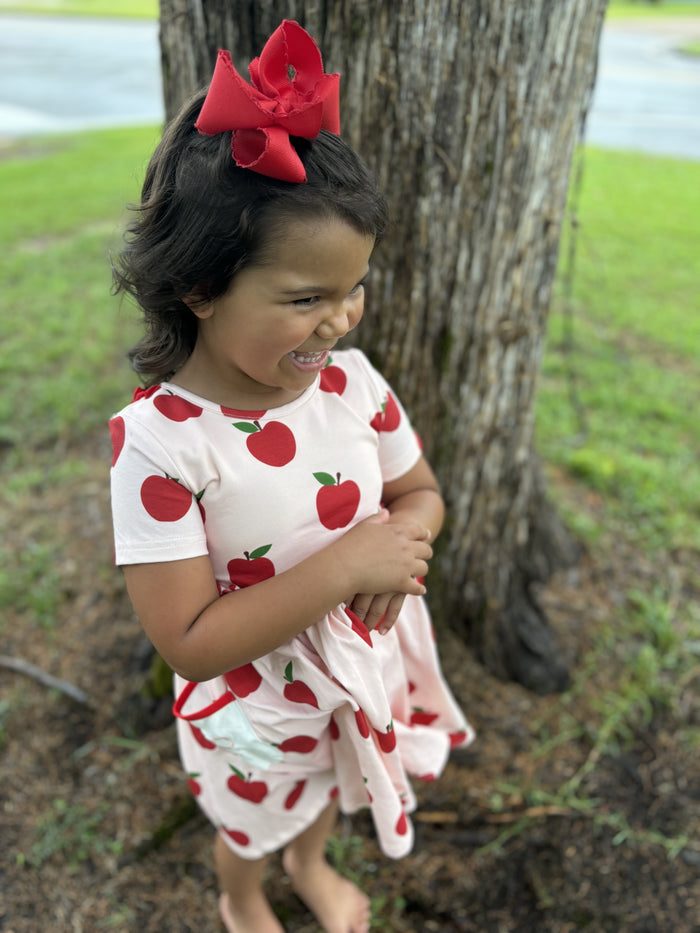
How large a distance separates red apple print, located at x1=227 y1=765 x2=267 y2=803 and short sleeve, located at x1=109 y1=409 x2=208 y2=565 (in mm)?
613

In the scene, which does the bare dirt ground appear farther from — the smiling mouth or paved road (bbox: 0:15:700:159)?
paved road (bbox: 0:15:700:159)

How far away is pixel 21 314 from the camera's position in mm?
4586

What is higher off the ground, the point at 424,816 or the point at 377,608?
the point at 377,608

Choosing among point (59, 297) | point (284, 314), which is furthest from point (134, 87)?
point (284, 314)

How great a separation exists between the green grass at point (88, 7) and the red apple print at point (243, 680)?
1152 inches

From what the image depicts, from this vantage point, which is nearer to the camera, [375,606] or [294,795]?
[375,606]

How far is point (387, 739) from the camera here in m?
1.54

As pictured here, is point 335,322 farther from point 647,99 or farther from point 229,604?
point 647,99

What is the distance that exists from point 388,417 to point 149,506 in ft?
1.76

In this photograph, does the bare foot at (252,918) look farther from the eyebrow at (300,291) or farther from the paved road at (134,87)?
the paved road at (134,87)

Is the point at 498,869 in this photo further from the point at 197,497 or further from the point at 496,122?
the point at 496,122

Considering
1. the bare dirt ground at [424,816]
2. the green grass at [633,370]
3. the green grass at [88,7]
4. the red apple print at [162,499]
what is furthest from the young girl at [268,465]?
the green grass at [88,7]

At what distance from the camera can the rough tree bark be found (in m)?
1.61

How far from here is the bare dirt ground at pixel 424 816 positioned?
6.38ft
